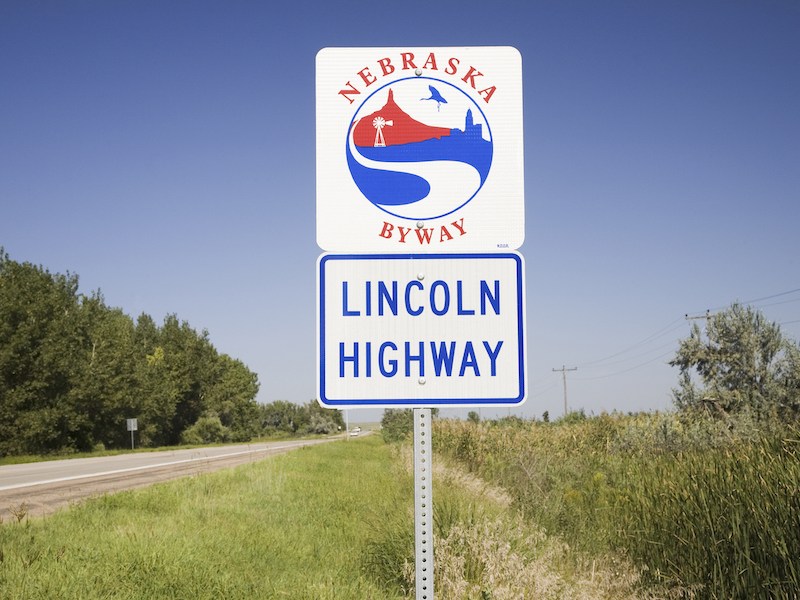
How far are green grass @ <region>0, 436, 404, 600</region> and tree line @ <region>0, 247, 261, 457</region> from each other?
1238 inches

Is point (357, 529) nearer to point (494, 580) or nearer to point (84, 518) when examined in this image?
point (84, 518)

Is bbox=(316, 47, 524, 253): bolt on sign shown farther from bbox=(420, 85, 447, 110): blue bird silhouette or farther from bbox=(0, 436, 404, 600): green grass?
bbox=(0, 436, 404, 600): green grass

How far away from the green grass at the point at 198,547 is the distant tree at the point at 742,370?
1423 centimetres

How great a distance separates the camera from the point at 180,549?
21.0 ft

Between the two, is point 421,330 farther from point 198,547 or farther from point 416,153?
point 198,547

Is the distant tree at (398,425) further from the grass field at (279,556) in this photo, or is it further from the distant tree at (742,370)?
the grass field at (279,556)

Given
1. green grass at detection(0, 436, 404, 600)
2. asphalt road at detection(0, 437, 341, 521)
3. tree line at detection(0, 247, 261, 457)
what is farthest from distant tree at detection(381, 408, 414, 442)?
green grass at detection(0, 436, 404, 600)

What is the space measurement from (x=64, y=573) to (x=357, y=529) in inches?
150

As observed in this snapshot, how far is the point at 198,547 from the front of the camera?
673 centimetres

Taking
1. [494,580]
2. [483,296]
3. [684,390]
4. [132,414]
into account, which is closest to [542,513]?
[494,580]

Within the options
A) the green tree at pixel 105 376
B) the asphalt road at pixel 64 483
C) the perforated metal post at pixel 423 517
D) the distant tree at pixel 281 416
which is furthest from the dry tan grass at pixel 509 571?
the distant tree at pixel 281 416

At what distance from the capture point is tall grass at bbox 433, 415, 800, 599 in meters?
5.82

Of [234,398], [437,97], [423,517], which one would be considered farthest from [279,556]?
[234,398]

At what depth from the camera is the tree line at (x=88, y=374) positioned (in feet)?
125
